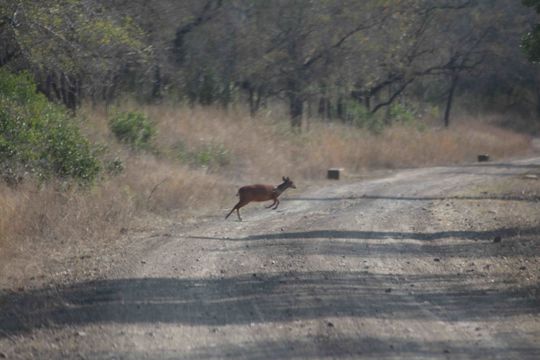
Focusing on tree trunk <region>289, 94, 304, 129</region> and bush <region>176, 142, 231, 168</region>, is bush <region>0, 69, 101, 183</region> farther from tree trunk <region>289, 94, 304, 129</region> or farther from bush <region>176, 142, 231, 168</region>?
tree trunk <region>289, 94, 304, 129</region>

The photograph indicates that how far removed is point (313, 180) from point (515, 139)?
774 inches

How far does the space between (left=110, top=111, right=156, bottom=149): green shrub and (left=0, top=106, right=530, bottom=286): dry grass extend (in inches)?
12.6

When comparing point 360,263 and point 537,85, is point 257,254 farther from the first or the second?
point 537,85

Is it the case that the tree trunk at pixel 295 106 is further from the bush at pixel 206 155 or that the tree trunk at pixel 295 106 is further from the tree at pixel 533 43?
the tree at pixel 533 43

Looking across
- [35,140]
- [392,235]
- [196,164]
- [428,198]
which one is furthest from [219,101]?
[392,235]

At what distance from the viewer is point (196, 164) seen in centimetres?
2309

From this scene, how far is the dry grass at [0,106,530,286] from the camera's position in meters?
13.5

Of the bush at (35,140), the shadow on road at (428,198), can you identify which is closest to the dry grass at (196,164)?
the bush at (35,140)

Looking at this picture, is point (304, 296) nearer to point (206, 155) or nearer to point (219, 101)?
point (206, 155)

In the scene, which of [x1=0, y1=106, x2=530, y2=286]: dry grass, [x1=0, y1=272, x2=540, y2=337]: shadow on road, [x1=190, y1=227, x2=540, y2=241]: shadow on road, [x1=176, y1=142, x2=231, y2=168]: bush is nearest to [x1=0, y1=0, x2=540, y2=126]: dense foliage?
[x1=0, y1=106, x2=530, y2=286]: dry grass

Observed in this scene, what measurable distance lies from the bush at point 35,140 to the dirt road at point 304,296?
2.82 m

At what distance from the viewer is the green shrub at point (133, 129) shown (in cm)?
2222

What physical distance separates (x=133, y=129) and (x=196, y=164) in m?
1.98

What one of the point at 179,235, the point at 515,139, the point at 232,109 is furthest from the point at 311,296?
the point at 515,139
